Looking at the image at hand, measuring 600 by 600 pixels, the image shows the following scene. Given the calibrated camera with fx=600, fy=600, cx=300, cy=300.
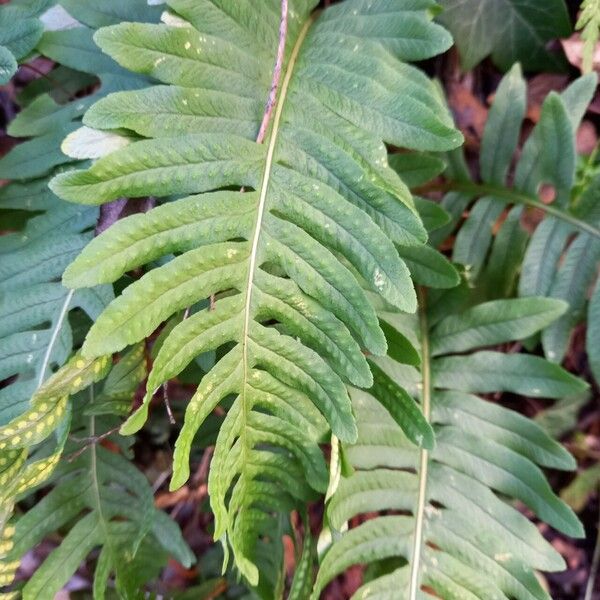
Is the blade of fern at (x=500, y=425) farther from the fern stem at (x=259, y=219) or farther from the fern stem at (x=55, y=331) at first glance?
the fern stem at (x=55, y=331)

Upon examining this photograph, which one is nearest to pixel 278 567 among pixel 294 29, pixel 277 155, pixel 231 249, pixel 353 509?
pixel 353 509

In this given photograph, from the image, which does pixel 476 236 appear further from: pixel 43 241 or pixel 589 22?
pixel 43 241

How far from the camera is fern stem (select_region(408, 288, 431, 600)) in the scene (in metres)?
1.17

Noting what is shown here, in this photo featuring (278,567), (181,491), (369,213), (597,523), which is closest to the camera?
(369,213)

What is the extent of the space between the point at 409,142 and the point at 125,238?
0.46 meters

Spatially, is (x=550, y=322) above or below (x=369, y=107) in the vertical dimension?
below

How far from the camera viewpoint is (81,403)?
125 cm

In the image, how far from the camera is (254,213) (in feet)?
3.04

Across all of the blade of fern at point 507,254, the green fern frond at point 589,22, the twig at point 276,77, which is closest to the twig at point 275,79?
the twig at point 276,77

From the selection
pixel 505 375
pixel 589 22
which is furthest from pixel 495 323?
pixel 589 22

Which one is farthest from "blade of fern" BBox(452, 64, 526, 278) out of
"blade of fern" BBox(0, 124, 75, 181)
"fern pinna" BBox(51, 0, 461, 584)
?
"blade of fern" BBox(0, 124, 75, 181)

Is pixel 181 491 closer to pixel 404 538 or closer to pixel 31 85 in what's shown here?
pixel 404 538

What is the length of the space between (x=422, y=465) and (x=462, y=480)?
9 centimetres

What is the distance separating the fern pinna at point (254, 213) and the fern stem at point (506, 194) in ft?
1.56
